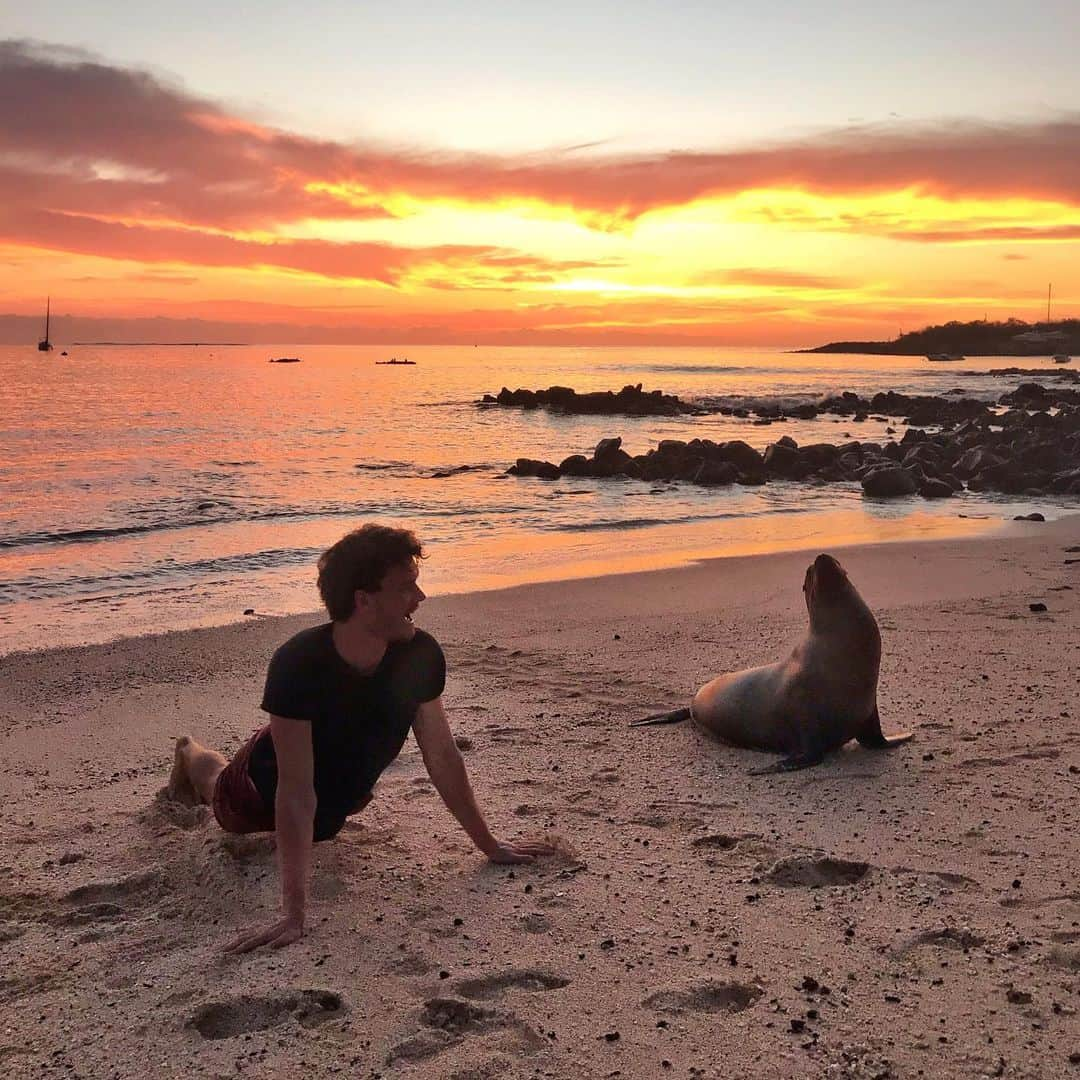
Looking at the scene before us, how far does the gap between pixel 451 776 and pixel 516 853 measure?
438mm

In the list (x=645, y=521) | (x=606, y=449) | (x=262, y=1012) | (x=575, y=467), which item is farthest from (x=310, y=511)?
(x=262, y=1012)

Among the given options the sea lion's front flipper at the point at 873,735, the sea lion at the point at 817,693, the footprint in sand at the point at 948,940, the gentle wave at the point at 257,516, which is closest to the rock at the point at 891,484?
the gentle wave at the point at 257,516

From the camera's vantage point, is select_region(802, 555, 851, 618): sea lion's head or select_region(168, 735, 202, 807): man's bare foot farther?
select_region(802, 555, 851, 618): sea lion's head

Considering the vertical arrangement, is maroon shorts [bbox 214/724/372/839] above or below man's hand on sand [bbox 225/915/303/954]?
above

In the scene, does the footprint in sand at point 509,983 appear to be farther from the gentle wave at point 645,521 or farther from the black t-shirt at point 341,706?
the gentle wave at point 645,521

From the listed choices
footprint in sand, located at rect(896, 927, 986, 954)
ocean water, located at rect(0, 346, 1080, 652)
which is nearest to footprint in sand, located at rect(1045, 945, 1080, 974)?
footprint in sand, located at rect(896, 927, 986, 954)

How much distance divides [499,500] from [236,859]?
15.5 meters

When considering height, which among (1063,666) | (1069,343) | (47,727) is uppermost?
(1069,343)

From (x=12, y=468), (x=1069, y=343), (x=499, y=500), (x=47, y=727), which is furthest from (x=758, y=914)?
(x=1069, y=343)

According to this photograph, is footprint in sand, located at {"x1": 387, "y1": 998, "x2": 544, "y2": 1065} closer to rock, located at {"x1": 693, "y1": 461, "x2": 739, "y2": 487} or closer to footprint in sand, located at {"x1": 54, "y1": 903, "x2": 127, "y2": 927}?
footprint in sand, located at {"x1": 54, "y1": 903, "x2": 127, "y2": 927}

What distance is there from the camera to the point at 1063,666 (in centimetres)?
A: 694

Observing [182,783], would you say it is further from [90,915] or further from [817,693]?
[817,693]

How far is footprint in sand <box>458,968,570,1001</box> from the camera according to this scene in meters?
3.42

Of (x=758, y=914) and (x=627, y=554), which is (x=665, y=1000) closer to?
(x=758, y=914)
